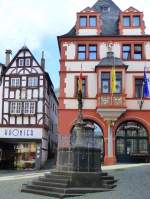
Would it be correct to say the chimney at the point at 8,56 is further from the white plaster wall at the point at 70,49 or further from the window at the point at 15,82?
the white plaster wall at the point at 70,49

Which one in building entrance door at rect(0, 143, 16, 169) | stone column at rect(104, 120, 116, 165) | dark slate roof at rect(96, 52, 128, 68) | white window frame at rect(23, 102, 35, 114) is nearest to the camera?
stone column at rect(104, 120, 116, 165)

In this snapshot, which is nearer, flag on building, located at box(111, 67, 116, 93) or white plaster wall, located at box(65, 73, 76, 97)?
flag on building, located at box(111, 67, 116, 93)

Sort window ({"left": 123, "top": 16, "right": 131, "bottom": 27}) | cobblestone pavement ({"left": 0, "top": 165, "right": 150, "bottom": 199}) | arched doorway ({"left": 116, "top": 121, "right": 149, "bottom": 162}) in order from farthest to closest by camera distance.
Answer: window ({"left": 123, "top": 16, "right": 131, "bottom": 27}) < arched doorway ({"left": 116, "top": 121, "right": 149, "bottom": 162}) < cobblestone pavement ({"left": 0, "top": 165, "right": 150, "bottom": 199})

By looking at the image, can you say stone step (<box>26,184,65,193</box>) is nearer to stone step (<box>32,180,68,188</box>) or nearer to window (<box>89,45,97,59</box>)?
stone step (<box>32,180,68,188</box>)

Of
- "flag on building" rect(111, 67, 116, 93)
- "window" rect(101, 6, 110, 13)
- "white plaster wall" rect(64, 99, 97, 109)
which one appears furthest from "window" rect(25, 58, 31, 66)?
"flag on building" rect(111, 67, 116, 93)

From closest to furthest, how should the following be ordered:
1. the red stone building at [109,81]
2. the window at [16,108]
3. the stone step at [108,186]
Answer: the stone step at [108,186], the red stone building at [109,81], the window at [16,108]

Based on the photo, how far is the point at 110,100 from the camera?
3825 centimetres

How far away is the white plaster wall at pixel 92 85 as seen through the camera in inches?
1548

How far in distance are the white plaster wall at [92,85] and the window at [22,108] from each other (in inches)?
265

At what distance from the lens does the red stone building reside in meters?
38.3

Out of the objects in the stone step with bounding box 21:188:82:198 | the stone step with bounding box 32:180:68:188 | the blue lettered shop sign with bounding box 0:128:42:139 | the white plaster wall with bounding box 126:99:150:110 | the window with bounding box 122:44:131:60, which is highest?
the window with bounding box 122:44:131:60

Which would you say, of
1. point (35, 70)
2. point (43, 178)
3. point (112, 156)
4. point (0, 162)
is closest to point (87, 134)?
point (43, 178)

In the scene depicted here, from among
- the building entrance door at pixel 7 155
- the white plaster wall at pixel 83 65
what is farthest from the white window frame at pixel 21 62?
the building entrance door at pixel 7 155

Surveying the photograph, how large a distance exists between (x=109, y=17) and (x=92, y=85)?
7.95 m
